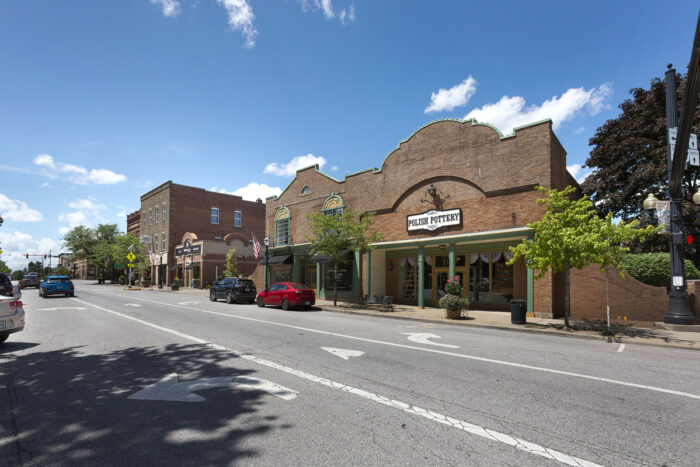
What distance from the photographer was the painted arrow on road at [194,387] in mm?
4973

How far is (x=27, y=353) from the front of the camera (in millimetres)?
7820

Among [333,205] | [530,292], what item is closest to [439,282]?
[530,292]

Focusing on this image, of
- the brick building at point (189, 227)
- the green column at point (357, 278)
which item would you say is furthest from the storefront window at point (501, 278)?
the brick building at point (189, 227)

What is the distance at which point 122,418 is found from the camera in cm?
426

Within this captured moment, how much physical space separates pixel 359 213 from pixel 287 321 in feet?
32.5

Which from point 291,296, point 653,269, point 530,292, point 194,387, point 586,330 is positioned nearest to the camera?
point 194,387

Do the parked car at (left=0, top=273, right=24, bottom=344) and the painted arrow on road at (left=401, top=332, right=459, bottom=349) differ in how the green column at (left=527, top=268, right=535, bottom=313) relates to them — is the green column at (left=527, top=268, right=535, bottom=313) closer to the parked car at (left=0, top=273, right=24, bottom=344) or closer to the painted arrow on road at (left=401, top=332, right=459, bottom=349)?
the painted arrow on road at (left=401, top=332, right=459, bottom=349)

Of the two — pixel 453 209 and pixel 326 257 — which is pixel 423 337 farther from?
pixel 326 257

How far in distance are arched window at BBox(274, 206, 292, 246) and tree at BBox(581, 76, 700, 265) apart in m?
20.5

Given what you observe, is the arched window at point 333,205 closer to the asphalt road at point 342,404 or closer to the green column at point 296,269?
the green column at point 296,269

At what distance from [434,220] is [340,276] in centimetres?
805

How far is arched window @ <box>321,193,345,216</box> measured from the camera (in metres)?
24.1

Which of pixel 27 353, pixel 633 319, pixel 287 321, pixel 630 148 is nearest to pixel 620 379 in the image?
pixel 633 319

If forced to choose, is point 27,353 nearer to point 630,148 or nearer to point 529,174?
point 529,174
